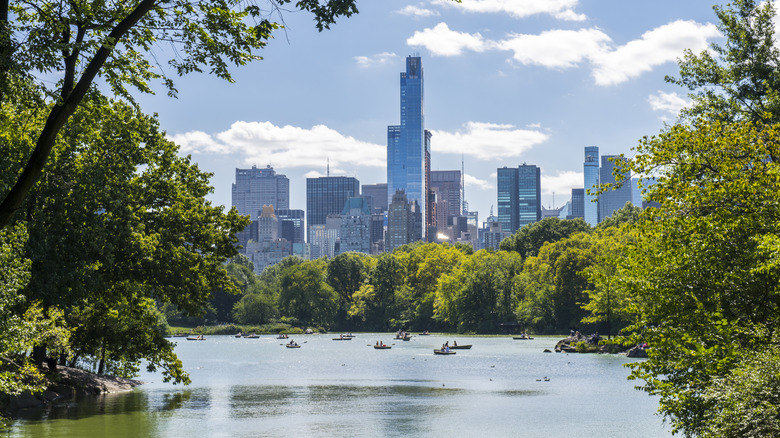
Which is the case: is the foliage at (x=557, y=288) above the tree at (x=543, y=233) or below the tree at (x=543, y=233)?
below

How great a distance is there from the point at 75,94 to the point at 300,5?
11.5 ft

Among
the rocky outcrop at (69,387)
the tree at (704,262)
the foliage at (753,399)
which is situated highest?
the tree at (704,262)

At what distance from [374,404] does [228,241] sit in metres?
11.4

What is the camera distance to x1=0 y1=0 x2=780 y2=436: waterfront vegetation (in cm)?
1797

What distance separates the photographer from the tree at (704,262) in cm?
2034

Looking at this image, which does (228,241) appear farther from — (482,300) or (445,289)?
(445,289)

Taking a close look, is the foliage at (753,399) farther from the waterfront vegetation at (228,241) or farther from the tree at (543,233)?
the tree at (543,233)

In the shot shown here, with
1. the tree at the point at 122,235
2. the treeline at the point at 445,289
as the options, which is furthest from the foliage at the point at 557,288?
the tree at the point at 122,235

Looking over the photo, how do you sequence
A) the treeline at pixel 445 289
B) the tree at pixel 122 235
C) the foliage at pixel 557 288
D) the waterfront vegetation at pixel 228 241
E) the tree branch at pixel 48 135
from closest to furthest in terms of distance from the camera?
the tree branch at pixel 48 135 < the waterfront vegetation at pixel 228 241 < the tree at pixel 122 235 < the foliage at pixel 557 288 < the treeline at pixel 445 289

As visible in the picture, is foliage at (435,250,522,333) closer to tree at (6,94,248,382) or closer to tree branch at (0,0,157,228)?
tree at (6,94,248,382)

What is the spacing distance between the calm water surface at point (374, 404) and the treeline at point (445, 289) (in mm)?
47329

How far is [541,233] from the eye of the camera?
5901 inches

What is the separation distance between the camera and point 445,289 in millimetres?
134875

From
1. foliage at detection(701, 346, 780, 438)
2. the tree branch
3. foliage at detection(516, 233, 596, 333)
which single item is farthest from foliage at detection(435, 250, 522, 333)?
the tree branch
